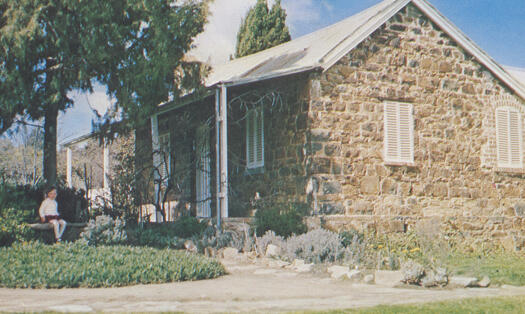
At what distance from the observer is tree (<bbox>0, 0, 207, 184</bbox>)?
12.1 meters

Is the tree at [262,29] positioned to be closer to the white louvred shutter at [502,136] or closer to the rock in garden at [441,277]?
the white louvred shutter at [502,136]

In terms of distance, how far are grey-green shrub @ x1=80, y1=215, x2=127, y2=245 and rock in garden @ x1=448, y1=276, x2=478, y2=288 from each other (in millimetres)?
6484

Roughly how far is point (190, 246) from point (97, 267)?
3191 millimetres

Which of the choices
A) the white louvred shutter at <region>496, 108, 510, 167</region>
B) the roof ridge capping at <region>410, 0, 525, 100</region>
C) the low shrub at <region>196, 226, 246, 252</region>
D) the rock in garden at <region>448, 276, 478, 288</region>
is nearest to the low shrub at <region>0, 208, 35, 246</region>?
the low shrub at <region>196, 226, 246, 252</region>

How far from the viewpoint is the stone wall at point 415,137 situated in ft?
43.8

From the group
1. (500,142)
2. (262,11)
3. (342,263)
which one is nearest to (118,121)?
(342,263)

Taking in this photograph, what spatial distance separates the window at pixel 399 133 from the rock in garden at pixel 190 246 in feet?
15.3

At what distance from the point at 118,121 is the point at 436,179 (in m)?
7.17

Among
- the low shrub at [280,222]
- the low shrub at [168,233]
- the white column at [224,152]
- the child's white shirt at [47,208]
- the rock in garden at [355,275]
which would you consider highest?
the white column at [224,152]

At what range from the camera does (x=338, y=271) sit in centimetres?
960

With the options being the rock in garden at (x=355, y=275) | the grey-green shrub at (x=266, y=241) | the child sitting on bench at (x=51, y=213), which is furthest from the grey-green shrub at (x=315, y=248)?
the child sitting on bench at (x=51, y=213)

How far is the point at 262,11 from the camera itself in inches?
1128

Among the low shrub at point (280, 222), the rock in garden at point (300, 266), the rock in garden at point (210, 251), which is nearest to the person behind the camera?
the rock in garden at point (300, 266)

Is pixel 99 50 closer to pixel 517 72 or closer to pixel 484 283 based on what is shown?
pixel 484 283
